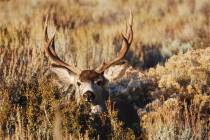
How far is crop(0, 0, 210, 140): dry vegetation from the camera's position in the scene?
8812 millimetres

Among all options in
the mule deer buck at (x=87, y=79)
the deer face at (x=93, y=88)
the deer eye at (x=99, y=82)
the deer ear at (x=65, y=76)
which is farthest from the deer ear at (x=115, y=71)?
the deer ear at (x=65, y=76)

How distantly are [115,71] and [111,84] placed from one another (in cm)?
68

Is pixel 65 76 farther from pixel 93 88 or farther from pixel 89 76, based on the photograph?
pixel 93 88

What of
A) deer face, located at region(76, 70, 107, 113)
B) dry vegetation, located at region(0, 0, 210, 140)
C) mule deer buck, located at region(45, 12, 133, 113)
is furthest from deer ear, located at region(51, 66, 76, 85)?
deer face, located at region(76, 70, 107, 113)

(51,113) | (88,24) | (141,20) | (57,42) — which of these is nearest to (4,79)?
(51,113)

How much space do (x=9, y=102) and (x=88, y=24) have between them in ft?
32.4

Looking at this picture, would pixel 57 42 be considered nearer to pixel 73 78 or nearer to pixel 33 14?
pixel 73 78

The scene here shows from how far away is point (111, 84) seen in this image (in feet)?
37.9

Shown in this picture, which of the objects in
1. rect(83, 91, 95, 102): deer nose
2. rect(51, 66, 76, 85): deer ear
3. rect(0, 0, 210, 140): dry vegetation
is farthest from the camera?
rect(51, 66, 76, 85): deer ear

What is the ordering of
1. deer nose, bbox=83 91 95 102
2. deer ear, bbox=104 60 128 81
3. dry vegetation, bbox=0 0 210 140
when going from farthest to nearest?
1. deer ear, bbox=104 60 128 81
2. deer nose, bbox=83 91 95 102
3. dry vegetation, bbox=0 0 210 140

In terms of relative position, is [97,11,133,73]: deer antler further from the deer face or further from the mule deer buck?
the deer face

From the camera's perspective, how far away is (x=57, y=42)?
45.9 feet

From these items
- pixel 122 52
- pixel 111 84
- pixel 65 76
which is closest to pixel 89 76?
pixel 65 76

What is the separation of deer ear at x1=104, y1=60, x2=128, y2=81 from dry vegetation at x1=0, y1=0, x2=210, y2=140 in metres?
0.55
